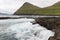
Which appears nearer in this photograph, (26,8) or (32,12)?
(32,12)

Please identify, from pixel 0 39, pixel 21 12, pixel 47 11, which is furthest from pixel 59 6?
pixel 0 39

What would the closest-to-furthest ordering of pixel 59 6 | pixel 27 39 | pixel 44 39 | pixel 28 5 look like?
pixel 44 39
pixel 27 39
pixel 59 6
pixel 28 5

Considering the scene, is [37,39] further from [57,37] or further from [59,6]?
[59,6]

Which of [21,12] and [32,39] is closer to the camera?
[32,39]

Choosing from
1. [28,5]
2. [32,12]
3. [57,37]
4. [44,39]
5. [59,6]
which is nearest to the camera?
[57,37]

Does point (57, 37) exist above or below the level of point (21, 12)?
above

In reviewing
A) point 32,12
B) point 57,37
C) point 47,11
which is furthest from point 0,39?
point 32,12

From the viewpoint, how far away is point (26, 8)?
9388 cm

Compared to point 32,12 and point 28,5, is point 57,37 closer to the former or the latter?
point 32,12

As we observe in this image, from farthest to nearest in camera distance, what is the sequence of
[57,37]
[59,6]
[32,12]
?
[32,12]
[59,6]
[57,37]

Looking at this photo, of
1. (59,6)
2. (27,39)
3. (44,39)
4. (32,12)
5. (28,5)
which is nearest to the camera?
(44,39)

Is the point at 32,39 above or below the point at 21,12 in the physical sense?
above

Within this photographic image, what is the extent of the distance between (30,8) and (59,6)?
58.7 feet

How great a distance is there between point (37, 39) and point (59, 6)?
6497 centimetres
